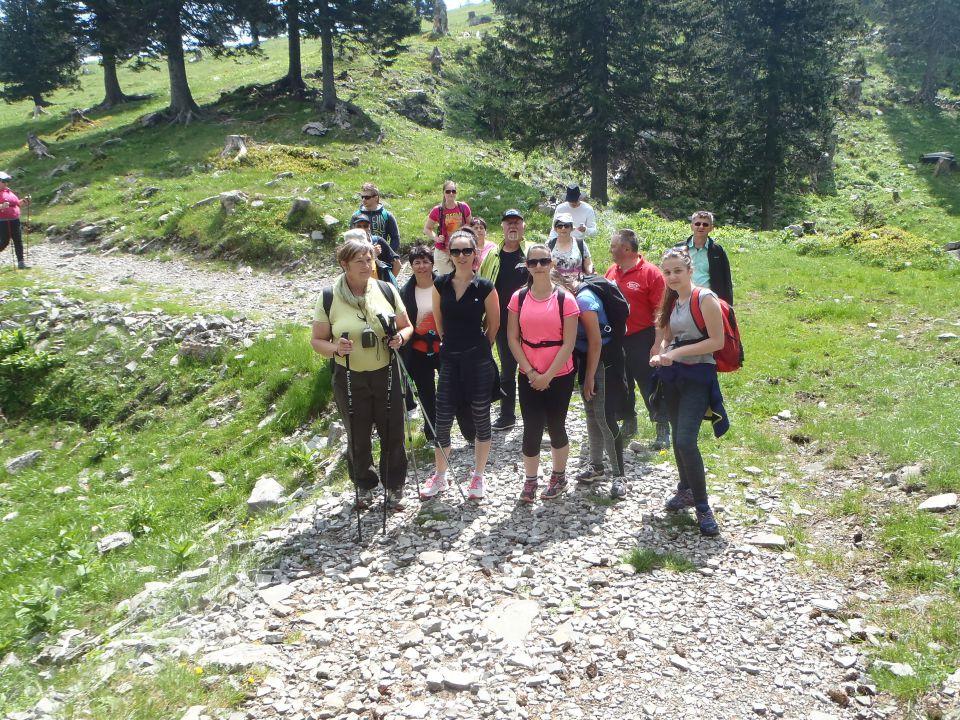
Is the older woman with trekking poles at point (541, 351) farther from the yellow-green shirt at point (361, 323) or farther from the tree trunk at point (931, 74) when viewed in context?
the tree trunk at point (931, 74)

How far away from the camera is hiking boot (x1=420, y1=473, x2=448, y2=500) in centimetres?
703

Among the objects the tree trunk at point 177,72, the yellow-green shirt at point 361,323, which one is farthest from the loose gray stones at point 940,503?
the tree trunk at point 177,72

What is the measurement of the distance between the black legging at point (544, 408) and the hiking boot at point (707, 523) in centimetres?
143

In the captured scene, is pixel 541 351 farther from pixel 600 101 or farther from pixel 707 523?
pixel 600 101

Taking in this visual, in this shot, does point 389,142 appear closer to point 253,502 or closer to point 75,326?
point 75,326

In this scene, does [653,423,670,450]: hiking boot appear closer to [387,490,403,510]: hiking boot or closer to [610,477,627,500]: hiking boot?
[610,477,627,500]: hiking boot

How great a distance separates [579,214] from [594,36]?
1969 cm

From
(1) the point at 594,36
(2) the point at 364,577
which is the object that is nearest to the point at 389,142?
(1) the point at 594,36

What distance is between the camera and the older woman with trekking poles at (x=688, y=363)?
5812 millimetres

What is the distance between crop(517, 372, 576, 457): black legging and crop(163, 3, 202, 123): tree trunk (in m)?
31.9

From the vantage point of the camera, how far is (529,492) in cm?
678

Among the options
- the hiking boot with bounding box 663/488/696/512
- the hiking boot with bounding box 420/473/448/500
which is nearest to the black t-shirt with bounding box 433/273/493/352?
the hiking boot with bounding box 420/473/448/500

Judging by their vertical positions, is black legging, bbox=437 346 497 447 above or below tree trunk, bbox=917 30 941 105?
below

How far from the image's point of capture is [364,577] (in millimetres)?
5816
